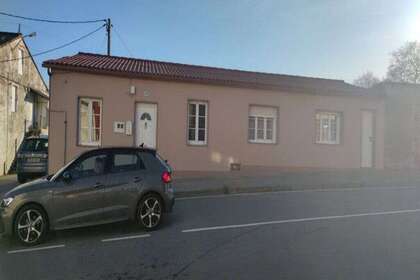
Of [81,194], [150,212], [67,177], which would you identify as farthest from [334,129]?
[67,177]

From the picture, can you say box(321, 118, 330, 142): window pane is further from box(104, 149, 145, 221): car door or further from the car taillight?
box(104, 149, 145, 221): car door

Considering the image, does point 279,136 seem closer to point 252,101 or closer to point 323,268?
point 252,101

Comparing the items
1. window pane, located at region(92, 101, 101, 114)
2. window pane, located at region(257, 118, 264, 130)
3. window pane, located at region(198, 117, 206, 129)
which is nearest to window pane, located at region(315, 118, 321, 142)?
window pane, located at region(257, 118, 264, 130)

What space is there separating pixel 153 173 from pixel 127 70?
7.80 meters

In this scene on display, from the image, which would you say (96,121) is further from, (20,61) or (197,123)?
(20,61)

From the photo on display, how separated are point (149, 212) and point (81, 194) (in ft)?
4.39

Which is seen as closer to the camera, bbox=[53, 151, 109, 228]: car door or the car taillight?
bbox=[53, 151, 109, 228]: car door

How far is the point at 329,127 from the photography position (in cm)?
1784

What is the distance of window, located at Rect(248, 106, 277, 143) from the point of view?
1634 centimetres

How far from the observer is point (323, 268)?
5.10 m

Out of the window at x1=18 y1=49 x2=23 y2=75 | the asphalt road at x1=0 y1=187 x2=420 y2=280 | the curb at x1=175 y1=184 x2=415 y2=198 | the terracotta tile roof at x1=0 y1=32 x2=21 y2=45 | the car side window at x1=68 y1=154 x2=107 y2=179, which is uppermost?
the terracotta tile roof at x1=0 y1=32 x2=21 y2=45

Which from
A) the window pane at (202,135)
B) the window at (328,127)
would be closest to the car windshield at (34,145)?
the window pane at (202,135)

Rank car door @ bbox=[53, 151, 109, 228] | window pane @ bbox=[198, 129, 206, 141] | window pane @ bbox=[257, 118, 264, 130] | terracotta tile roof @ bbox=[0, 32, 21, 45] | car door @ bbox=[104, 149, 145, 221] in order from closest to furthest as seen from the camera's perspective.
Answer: car door @ bbox=[53, 151, 109, 228]
car door @ bbox=[104, 149, 145, 221]
window pane @ bbox=[198, 129, 206, 141]
window pane @ bbox=[257, 118, 264, 130]
terracotta tile roof @ bbox=[0, 32, 21, 45]

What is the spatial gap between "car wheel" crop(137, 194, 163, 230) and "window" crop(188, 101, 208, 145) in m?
7.95
